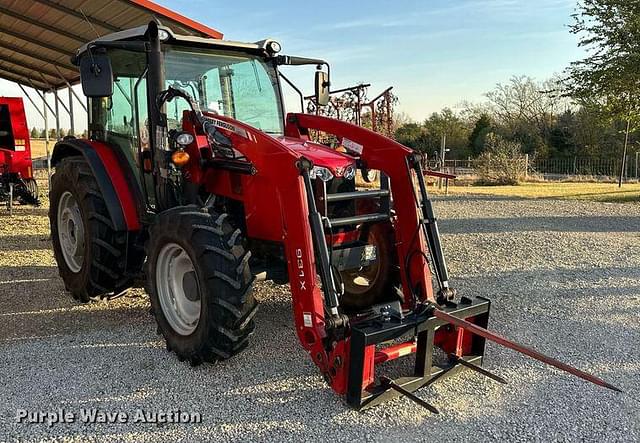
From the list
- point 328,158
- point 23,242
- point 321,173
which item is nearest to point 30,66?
point 23,242

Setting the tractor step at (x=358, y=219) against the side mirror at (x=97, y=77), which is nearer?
A: the tractor step at (x=358, y=219)

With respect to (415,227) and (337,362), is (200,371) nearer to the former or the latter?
(337,362)

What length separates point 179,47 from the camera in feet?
14.6

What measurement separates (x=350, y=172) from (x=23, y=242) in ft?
21.7

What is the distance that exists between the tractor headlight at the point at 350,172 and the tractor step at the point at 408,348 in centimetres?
113

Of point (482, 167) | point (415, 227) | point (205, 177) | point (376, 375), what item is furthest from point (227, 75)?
point (482, 167)

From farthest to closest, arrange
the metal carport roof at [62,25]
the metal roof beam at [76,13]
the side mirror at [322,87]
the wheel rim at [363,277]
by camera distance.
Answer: the metal roof beam at [76,13], the metal carport roof at [62,25], the side mirror at [322,87], the wheel rim at [363,277]

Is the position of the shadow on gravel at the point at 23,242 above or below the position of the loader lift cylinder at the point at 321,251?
below

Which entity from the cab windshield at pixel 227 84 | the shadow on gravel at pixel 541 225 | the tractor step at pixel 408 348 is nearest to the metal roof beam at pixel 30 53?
the cab windshield at pixel 227 84

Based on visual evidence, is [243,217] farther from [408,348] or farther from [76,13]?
[76,13]

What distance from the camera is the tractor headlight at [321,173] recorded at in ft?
12.5

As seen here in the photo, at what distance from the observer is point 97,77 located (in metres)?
4.03

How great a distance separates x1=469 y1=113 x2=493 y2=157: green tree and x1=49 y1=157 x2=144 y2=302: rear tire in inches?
1282

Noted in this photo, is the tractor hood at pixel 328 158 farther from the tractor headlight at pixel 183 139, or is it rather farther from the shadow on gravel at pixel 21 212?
the shadow on gravel at pixel 21 212
